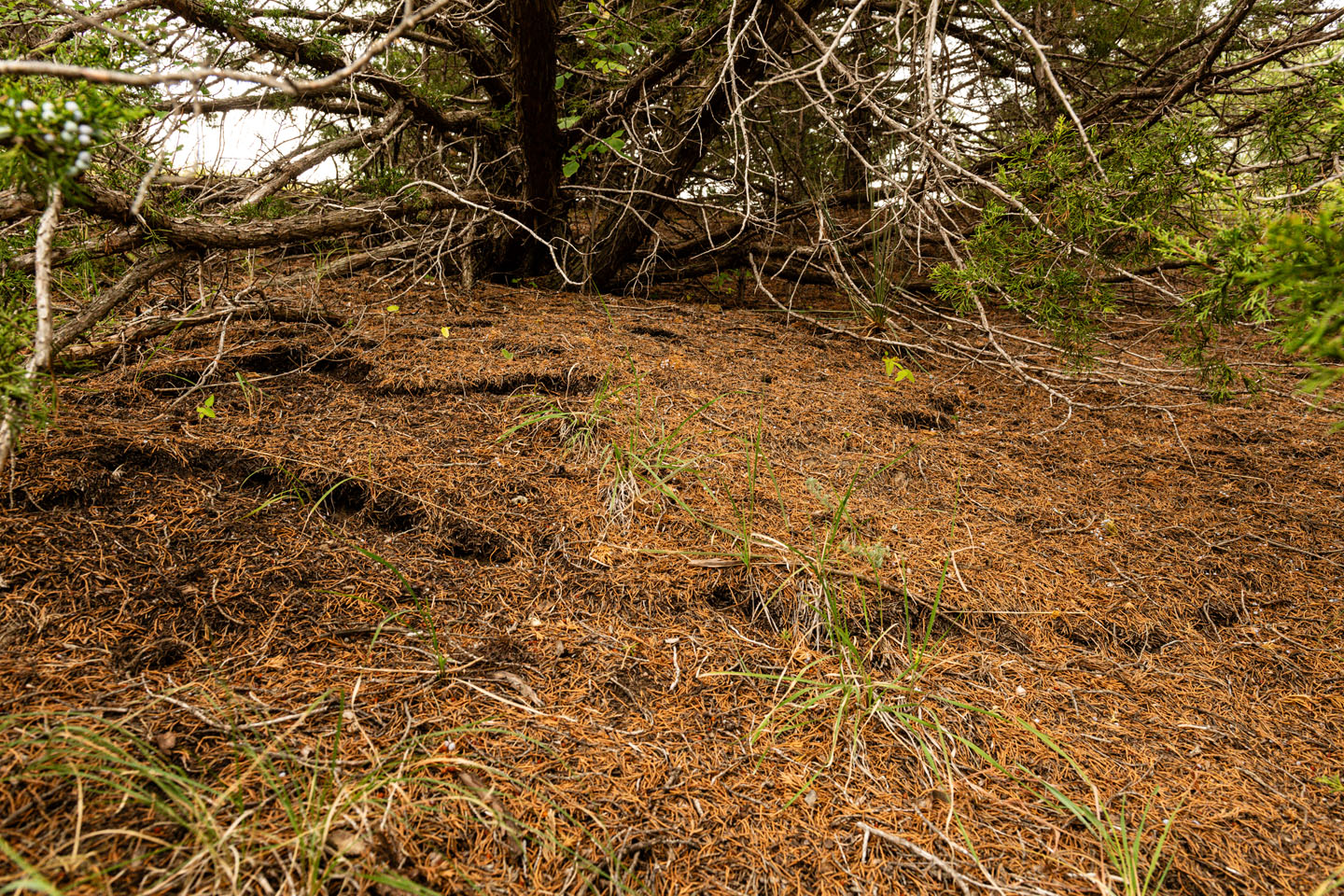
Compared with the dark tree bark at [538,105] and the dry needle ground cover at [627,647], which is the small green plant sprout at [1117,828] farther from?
the dark tree bark at [538,105]

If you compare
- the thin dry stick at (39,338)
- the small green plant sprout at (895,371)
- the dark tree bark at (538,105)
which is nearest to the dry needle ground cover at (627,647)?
the thin dry stick at (39,338)

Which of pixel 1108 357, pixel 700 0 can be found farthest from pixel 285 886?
pixel 1108 357

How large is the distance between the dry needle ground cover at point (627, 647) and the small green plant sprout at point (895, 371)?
1.86 feet

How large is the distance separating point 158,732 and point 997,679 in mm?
1777

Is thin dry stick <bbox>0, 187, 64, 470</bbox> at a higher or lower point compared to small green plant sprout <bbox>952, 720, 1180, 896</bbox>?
higher

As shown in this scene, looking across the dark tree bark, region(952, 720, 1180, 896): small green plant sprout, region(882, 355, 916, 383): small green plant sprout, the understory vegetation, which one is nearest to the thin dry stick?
the understory vegetation

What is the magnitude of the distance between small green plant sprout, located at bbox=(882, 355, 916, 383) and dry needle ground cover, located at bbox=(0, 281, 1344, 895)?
57 cm

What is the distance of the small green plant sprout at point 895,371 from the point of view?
130 inches

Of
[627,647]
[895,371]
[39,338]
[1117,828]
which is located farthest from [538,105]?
[1117,828]

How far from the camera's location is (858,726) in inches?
58.7

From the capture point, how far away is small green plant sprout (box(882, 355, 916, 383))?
331 centimetres

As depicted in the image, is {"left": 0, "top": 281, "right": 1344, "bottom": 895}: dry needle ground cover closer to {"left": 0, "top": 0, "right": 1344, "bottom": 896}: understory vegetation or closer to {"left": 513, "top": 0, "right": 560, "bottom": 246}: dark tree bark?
{"left": 0, "top": 0, "right": 1344, "bottom": 896}: understory vegetation

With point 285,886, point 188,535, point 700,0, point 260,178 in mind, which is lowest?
point 285,886

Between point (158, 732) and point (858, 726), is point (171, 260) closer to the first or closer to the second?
point (158, 732)
